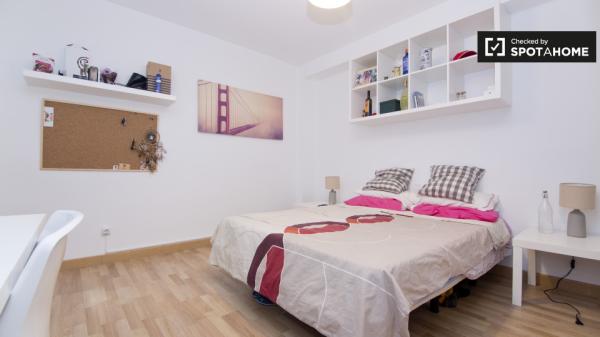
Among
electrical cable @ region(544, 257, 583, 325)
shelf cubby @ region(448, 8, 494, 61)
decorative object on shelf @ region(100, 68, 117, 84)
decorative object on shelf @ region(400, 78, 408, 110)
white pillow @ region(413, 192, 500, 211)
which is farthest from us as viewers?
decorative object on shelf @ region(400, 78, 408, 110)

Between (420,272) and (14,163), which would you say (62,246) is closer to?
(420,272)

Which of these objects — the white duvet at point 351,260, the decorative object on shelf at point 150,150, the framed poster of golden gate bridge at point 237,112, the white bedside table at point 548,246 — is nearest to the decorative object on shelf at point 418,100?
the white duvet at point 351,260

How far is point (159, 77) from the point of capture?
9.59 feet

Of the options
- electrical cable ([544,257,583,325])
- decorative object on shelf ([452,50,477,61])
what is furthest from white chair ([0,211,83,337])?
decorative object on shelf ([452,50,477,61])

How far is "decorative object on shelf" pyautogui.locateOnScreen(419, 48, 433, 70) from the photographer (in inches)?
113

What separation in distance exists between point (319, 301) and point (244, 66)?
3343 mm

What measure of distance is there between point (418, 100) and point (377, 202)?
3.84 ft

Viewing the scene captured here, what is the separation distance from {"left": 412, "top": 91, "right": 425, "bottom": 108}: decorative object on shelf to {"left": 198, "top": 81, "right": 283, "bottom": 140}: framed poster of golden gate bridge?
1.99 m

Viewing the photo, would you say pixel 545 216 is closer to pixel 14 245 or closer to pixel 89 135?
pixel 14 245

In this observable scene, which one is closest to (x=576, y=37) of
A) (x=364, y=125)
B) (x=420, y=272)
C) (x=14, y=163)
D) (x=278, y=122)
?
(x=364, y=125)

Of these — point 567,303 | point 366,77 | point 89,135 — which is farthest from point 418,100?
point 89,135

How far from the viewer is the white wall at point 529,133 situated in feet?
7.21

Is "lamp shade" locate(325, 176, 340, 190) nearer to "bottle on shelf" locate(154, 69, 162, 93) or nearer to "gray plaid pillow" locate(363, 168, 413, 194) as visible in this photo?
"gray plaid pillow" locate(363, 168, 413, 194)

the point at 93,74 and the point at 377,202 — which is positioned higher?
the point at 93,74
